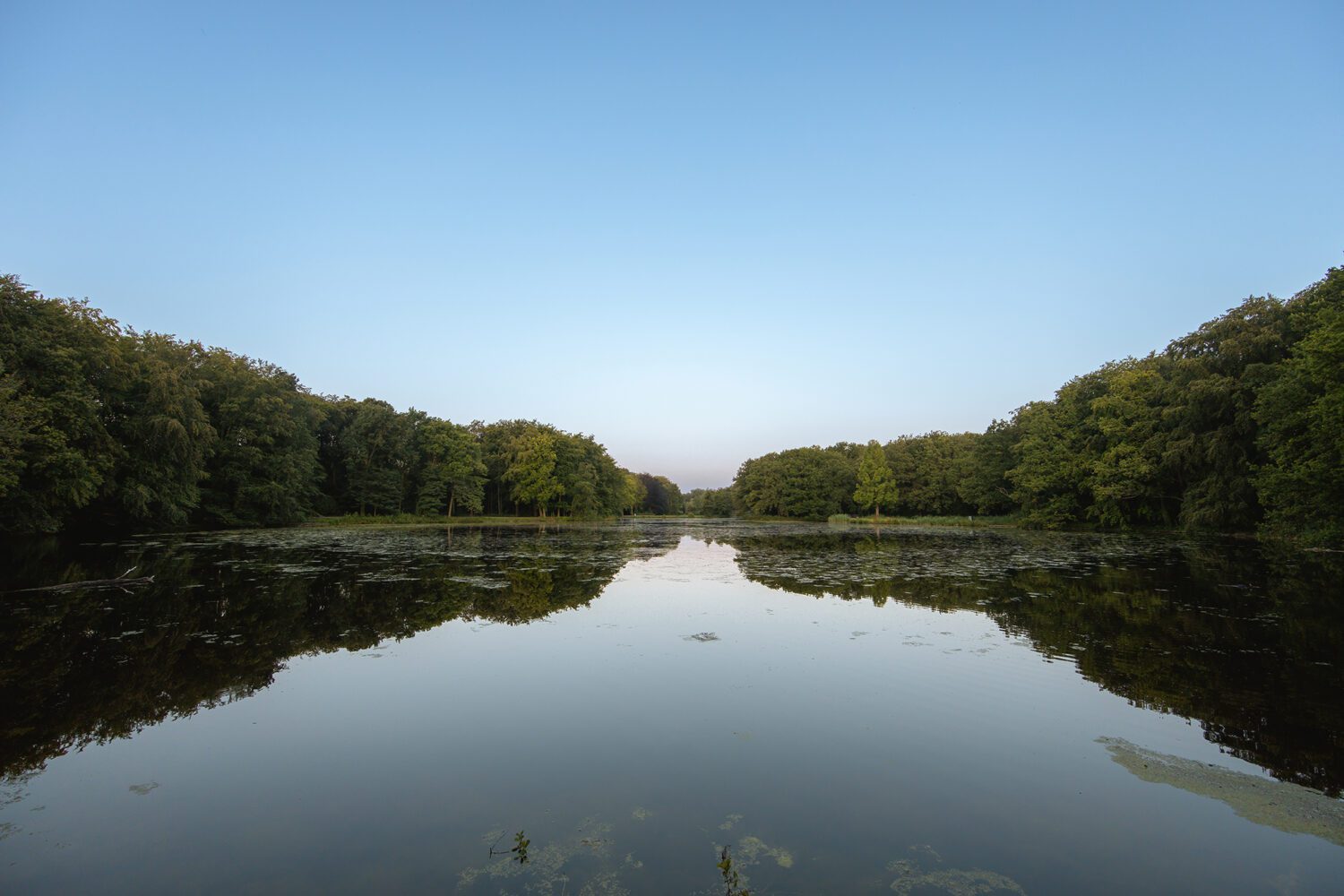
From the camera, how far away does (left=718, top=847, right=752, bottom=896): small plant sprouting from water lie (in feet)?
9.73

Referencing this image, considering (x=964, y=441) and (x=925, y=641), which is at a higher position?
(x=964, y=441)

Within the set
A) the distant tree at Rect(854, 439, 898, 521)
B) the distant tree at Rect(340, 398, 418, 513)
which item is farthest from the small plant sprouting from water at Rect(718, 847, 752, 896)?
the distant tree at Rect(854, 439, 898, 521)

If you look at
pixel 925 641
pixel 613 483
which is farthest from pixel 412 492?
pixel 925 641

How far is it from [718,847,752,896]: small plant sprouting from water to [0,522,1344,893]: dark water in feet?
0.15

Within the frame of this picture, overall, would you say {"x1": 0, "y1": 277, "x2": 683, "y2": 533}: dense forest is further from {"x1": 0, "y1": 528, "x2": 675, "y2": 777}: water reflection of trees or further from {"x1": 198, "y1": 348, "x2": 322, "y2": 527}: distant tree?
{"x1": 0, "y1": 528, "x2": 675, "y2": 777}: water reflection of trees

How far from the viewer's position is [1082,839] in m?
3.50

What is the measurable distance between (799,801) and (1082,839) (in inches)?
65.1

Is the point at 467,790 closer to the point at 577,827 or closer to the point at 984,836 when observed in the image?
the point at 577,827

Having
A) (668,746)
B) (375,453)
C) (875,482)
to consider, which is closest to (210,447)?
(375,453)

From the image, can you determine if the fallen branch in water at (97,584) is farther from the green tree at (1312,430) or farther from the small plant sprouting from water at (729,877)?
the green tree at (1312,430)

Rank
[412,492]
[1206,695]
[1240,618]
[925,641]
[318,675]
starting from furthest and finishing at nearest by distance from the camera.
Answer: [412,492] → [1240,618] → [925,641] → [318,675] → [1206,695]

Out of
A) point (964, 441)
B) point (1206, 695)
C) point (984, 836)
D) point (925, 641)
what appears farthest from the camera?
point (964, 441)

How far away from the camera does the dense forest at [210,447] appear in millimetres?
22828

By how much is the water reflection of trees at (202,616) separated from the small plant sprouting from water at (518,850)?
403 centimetres
